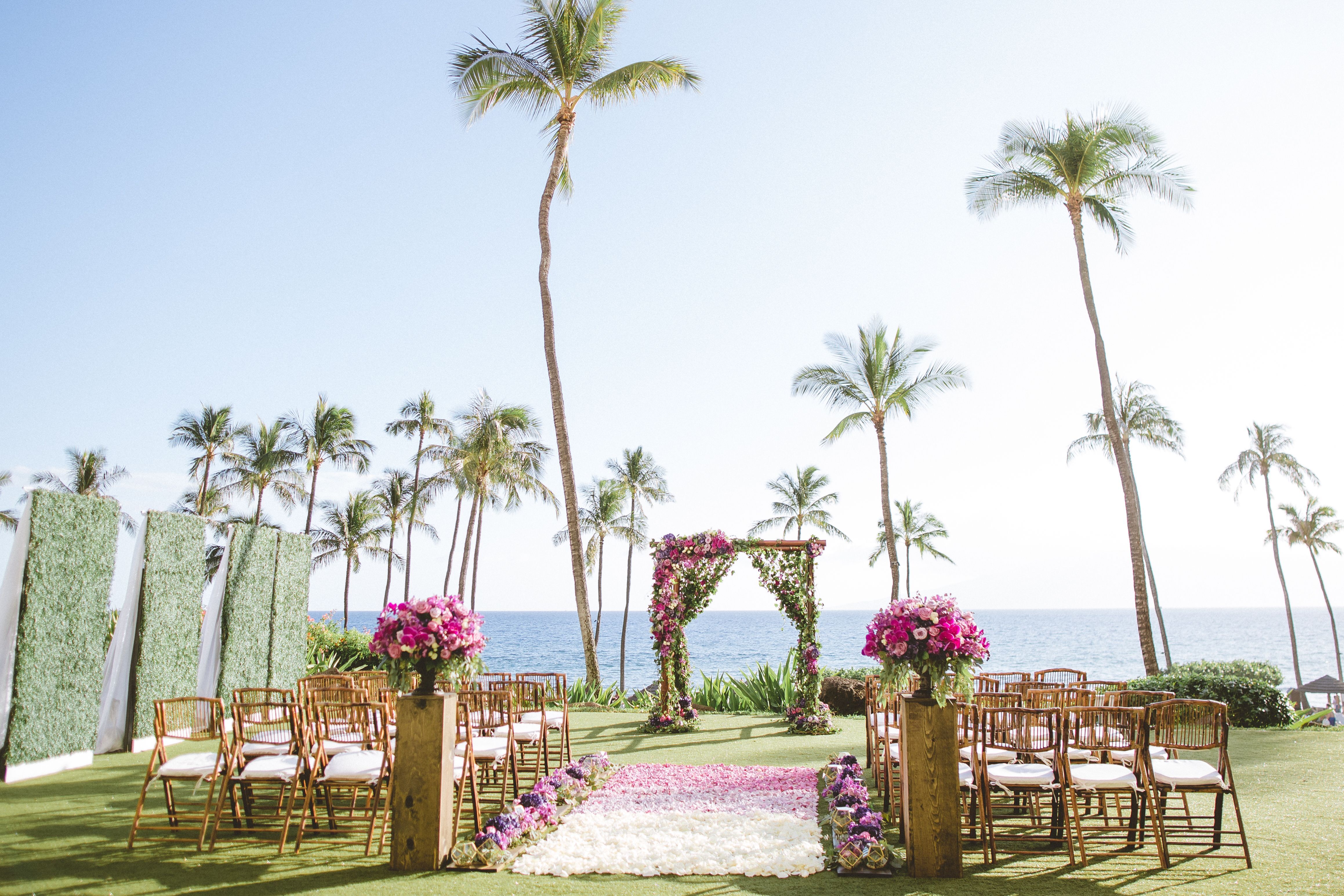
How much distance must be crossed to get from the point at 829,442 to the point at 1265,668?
35.7 feet

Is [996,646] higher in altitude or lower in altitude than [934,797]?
lower

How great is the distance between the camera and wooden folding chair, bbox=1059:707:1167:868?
16.4 feet

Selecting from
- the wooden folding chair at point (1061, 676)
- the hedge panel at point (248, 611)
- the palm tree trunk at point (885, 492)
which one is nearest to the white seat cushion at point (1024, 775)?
the wooden folding chair at point (1061, 676)

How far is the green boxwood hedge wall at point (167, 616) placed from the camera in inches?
398

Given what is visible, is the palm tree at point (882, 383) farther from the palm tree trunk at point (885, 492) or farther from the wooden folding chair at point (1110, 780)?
the wooden folding chair at point (1110, 780)

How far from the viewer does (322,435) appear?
2930cm

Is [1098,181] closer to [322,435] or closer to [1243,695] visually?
[1243,695]

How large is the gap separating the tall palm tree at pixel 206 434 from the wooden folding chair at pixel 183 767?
90.0 feet

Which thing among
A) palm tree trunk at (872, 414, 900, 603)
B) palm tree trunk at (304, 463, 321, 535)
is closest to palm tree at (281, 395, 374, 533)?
palm tree trunk at (304, 463, 321, 535)

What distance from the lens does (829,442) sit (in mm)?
21156

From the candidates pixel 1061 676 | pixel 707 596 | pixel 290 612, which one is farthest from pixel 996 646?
pixel 290 612

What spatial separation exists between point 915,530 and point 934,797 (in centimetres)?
Answer: 3520

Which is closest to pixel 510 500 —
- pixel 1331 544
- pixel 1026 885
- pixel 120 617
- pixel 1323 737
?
pixel 120 617

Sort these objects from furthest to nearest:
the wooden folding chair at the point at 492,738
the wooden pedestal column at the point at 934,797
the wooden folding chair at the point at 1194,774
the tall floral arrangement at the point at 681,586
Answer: the tall floral arrangement at the point at 681,586
the wooden folding chair at the point at 492,738
the wooden folding chair at the point at 1194,774
the wooden pedestal column at the point at 934,797
